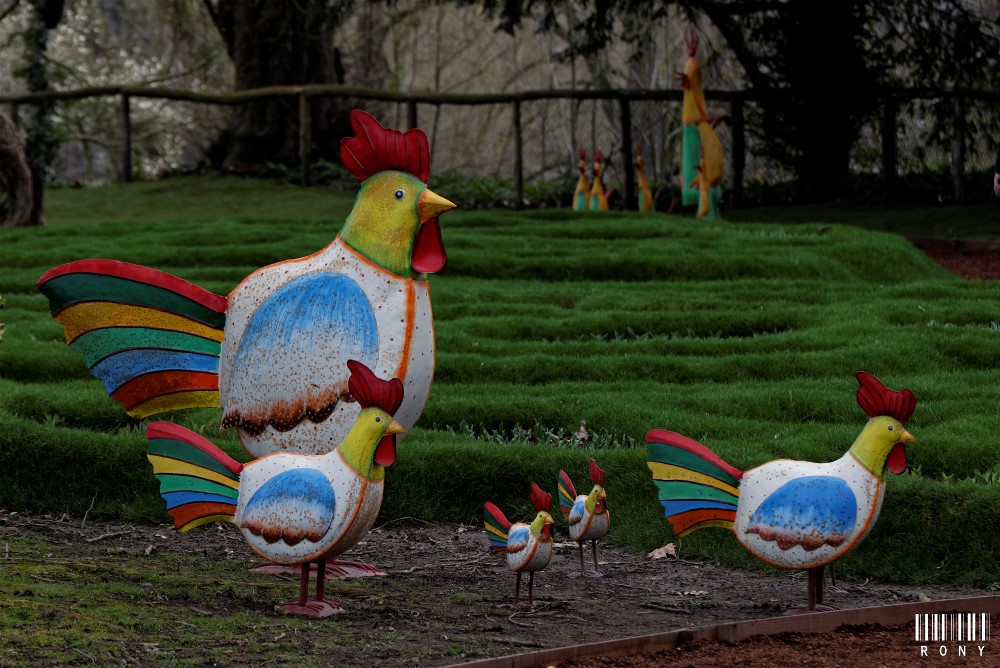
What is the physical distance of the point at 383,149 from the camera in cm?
587

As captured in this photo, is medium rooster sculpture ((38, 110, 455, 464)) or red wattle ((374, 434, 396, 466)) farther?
medium rooster sculpture ((38, 110, 455, 464))

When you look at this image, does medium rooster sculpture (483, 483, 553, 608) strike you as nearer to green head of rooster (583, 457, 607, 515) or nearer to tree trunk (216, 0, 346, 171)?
green head of rooster (583, 457, 607, 515)

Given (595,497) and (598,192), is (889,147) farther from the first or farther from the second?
(595,497)

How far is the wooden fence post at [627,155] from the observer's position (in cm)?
2092

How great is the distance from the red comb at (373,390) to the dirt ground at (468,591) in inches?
33.7

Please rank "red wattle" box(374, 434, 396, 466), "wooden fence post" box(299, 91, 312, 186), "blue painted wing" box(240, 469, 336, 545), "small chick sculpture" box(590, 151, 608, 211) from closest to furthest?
1. "blue painted wing" box(240, 469, 336, 545)
2. "red wattle" box(374, 434, 396, 466)
3. "small chick sculpture" box(590, 151, 608, 211)
4. "wooden fence post" box(299, 91, 312, 186)

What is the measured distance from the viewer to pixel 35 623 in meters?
4.85

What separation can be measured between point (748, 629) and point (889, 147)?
1739 centimetres

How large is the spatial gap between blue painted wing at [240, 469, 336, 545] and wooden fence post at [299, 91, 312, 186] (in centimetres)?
1749

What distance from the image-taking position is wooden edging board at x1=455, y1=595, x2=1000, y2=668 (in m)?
4.61

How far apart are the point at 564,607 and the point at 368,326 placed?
1.43m

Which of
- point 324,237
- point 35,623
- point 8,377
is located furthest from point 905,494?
point 324,237

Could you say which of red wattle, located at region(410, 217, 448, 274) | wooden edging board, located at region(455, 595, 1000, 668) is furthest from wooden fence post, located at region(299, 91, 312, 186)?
wooden edging board, located at region(455, 595, 1000, 668)

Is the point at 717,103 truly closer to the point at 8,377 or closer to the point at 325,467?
the point at 8,377
